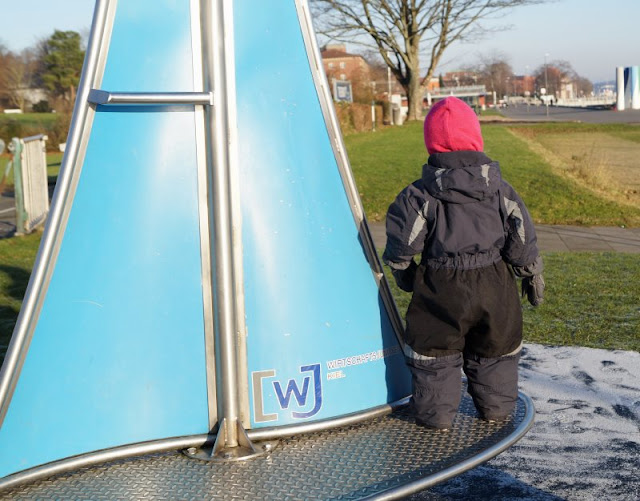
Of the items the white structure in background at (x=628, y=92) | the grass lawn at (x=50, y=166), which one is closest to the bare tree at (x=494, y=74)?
the white structure in background at (x=628, y=92)

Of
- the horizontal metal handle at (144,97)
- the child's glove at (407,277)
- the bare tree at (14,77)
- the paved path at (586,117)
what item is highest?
the bare tree at (14,77)

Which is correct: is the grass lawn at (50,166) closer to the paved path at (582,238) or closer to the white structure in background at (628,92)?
the paved path at (582,238)

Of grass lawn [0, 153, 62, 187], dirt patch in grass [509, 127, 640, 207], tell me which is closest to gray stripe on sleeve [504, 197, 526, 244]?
dirt patch in grass [509, 127, 640, 207]

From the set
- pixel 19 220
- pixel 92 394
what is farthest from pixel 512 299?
pixel 19 220

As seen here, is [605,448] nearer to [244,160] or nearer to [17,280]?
[244,160]

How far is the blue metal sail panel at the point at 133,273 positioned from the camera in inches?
119

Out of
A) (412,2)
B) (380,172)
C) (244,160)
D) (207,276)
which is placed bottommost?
(380,172)

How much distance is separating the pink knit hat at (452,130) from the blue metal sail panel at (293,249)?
1.36ft

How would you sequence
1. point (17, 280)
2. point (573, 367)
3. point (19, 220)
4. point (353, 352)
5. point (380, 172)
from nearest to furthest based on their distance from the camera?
point (353, 352) < point (573, 367) < point (17, 280) < point (19, 220) < point (380, 172)

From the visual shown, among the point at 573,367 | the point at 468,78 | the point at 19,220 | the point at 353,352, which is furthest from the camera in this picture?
the point at 468,78

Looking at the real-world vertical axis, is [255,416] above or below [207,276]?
below

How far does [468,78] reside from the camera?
400 feet

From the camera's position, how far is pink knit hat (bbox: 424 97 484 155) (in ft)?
11.0

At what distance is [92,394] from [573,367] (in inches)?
105
